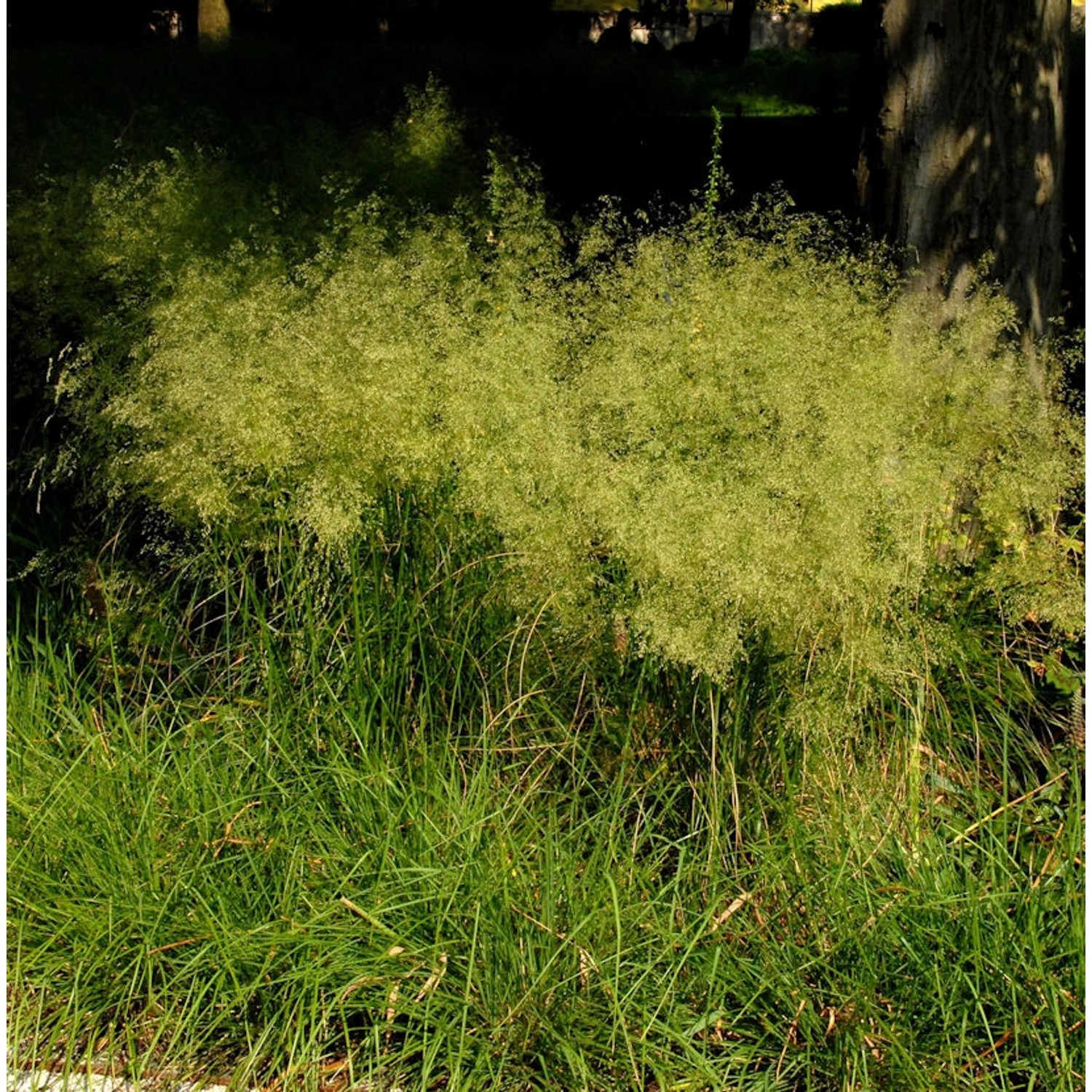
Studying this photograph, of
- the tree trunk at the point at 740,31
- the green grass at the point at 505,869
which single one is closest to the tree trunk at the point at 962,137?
the green grass at the point at 505,869

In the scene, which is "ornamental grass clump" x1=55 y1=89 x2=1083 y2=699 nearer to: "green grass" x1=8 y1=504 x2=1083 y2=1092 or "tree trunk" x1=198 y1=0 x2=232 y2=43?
"green grass" x1=8 y1=504 x2=1083 y2=1092

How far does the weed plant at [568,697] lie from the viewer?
2.01m

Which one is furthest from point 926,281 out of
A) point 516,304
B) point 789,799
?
point 789,799

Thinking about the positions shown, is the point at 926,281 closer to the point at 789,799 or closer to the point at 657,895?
the point at 789,799

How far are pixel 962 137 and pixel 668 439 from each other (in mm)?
1606

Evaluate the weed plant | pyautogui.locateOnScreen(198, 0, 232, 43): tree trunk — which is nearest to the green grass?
the weed plant

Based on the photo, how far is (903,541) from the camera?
2295mm

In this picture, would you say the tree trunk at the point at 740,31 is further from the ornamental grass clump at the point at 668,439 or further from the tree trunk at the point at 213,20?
the ornamental grass clump at the point at 668,439

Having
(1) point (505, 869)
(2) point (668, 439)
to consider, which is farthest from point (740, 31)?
(1) point (505, 869)

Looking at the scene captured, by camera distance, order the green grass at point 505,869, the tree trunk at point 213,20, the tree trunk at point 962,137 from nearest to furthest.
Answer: the green grass at point 505,869
the tree trunk at point 962,137
the tree trunk at point 213,20

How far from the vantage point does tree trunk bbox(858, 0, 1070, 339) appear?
3555mm

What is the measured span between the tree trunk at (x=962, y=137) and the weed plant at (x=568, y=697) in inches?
26.5

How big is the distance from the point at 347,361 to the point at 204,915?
1.12 m

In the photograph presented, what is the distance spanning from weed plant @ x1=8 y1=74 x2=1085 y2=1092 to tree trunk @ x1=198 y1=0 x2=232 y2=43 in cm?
917
